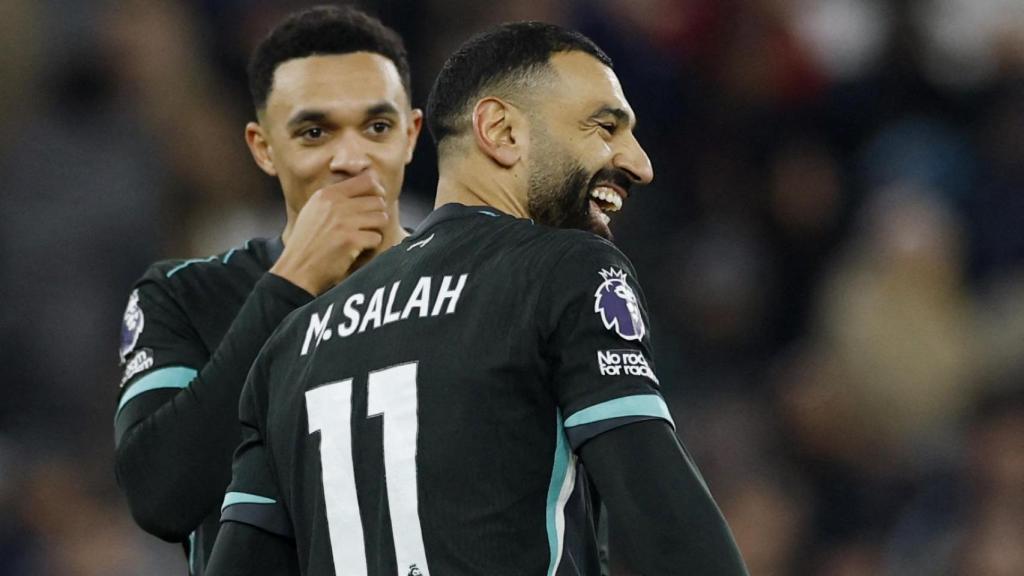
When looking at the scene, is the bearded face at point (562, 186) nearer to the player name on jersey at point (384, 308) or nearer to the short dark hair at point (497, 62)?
the short dark hair at point (497, 62)

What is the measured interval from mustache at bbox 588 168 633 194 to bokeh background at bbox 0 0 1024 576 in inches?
162

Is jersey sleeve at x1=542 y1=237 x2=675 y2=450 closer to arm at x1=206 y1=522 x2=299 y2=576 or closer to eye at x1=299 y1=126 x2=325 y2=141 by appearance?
arm at x1=206 y1=522 x2=299 y2=576

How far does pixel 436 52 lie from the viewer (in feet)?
29.1

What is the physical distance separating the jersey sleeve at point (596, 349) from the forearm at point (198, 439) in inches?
38.2

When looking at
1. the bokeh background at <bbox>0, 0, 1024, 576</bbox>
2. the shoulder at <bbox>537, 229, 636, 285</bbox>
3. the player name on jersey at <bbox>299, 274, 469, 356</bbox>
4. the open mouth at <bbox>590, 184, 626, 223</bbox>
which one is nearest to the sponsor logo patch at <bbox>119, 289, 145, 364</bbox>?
the player name on jersey at <bbox>299, 274, 469, 356</bbox>

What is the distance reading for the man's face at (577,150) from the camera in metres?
3.06

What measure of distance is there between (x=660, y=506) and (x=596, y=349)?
278 millimetres

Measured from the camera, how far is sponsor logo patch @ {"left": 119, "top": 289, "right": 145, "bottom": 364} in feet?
12.8

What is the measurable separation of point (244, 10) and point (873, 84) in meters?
3.50

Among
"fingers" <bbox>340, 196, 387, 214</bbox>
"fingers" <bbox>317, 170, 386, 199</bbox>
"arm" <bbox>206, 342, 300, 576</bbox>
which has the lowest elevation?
"arm" <bbox>206, 342, 300, 576</bbox>

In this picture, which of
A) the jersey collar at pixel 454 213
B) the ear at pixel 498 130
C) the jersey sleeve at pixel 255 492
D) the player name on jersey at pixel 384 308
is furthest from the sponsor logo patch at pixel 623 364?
the jersey sleeve at pixel 255 492

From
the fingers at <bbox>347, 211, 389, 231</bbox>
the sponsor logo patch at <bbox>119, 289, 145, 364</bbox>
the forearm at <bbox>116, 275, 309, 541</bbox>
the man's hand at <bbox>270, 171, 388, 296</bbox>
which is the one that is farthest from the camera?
the sponsor logo patch at <bbox>119, 289, 145, 364</bbox>

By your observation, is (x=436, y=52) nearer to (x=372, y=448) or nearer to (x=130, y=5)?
(x=130, y=5)

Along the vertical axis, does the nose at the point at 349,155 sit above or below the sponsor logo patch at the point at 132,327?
above
